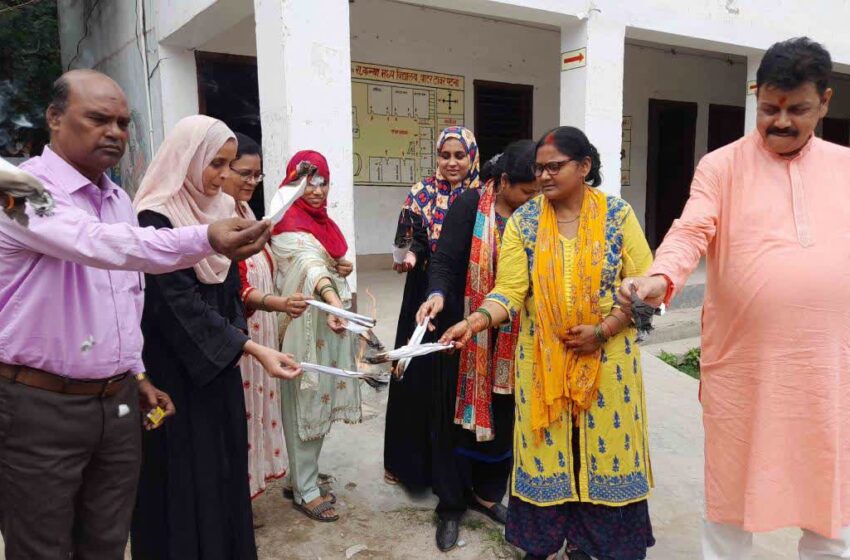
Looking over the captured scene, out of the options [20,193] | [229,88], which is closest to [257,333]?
[20,193]

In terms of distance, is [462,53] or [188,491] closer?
[188,491]

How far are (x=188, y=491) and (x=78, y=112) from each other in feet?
4.05

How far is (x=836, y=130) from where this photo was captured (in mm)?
11672

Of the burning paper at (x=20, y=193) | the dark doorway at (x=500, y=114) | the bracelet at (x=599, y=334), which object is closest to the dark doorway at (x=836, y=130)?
the dark doorway at (x=500, y=114)

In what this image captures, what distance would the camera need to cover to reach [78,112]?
5.18 feet

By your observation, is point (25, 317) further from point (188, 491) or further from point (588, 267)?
point (588, 267)

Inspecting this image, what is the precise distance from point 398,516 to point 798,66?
2.44 metres

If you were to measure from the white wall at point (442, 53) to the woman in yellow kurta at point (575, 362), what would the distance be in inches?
210

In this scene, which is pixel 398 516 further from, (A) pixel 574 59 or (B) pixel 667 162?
(B) pixel 667 162

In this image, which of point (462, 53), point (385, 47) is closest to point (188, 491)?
point (385, 47)

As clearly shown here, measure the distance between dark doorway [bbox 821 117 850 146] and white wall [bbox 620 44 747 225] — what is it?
8.56ft

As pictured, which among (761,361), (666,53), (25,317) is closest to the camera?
(25,317)

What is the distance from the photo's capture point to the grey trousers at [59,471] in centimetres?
155

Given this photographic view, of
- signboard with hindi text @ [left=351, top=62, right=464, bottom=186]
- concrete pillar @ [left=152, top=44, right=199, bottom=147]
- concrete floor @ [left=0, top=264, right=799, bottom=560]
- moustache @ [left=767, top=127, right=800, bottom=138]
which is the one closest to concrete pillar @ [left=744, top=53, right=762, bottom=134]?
signboard with hindi text @ [left=351, top=62, right=464, bottom=186]
